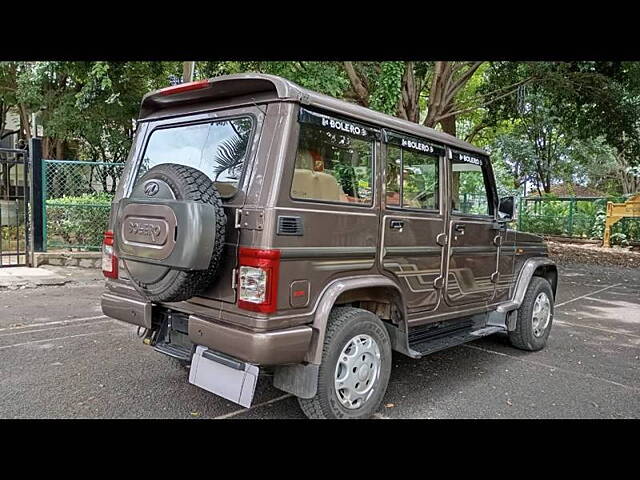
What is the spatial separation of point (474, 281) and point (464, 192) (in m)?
0.83

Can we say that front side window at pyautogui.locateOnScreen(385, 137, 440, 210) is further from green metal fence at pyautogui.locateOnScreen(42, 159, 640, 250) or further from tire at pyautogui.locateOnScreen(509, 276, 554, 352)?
green metal fence at pyautogui.locateOnScreen(42, 159, 640, 250)

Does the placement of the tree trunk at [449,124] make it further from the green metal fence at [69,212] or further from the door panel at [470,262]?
the door panel at [470,262]

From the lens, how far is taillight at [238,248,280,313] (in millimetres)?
2848

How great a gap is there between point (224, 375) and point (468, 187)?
2.97 m

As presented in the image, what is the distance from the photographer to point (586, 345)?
5637 mm

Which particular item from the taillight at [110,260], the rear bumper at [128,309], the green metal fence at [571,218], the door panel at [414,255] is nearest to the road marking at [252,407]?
the rear bumper at [128,309]

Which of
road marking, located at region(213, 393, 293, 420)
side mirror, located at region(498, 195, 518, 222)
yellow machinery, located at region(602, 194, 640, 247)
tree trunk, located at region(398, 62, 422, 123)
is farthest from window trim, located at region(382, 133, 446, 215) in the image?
yellow machinery, located at region(602, 194, 640, 247)

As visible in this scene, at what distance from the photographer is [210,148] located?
3.39m

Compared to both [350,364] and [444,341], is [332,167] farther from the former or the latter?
[444,341]

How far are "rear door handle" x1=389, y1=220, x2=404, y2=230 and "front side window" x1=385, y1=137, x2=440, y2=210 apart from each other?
13cm

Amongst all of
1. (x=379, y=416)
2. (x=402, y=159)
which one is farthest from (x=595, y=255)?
(x=379, y=416)

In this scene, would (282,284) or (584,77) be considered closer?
(282,284)
